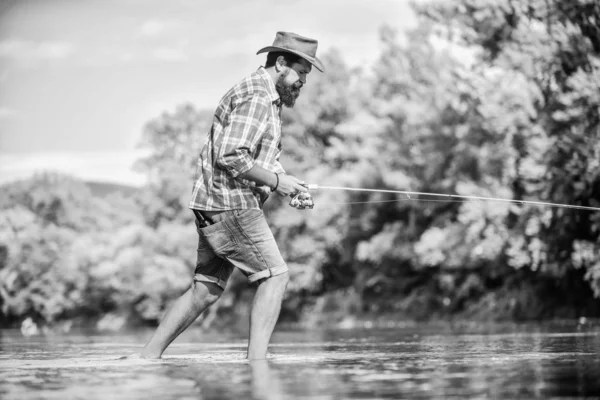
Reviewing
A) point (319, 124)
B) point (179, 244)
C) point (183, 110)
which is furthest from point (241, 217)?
point (183, 110)

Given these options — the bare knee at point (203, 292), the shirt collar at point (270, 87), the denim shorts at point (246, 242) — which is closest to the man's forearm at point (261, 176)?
the denim shorts at point (246, 242)

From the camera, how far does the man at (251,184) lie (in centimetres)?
700

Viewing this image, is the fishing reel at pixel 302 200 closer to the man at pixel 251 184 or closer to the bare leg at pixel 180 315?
the man at pixel 251 184

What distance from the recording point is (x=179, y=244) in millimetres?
43438

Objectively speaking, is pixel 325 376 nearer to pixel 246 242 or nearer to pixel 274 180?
pixel 246 242

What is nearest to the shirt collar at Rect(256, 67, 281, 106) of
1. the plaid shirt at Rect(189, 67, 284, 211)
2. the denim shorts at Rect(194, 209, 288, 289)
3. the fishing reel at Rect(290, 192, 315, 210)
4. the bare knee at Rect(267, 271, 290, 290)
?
the plaid shirt at Rect(189, 67, 284, 211)

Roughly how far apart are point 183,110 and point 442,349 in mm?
41286

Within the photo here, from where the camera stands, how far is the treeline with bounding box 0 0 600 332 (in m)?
21.7

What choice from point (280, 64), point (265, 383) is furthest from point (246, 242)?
point (265, 383)

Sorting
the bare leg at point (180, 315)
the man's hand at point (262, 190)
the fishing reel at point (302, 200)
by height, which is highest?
the man's hand at point (262, 190)

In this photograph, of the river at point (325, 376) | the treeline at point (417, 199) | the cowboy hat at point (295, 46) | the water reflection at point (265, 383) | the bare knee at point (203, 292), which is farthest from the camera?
the treeline at point (417, 199)

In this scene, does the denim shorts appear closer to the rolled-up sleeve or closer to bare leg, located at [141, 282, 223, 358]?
the rolled-up sleeve

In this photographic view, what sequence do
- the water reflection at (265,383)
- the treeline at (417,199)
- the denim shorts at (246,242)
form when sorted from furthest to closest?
the treeline at (417,199) < the denim shorts at (246,242) < the water reflection at (265,383)

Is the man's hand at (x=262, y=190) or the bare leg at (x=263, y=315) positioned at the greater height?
the man's hand at (x=262, y=190)
